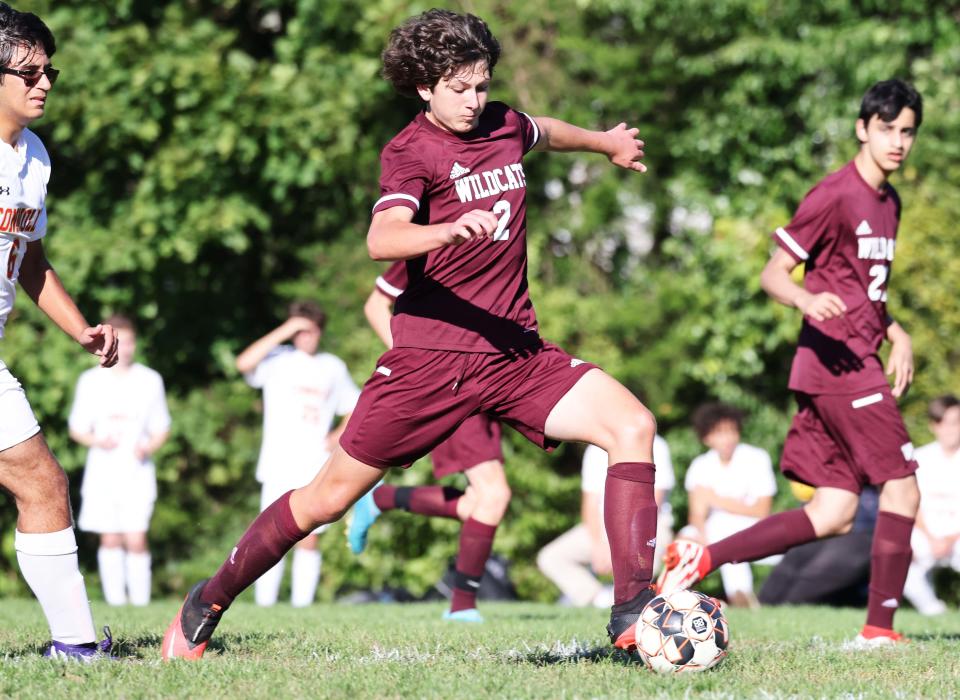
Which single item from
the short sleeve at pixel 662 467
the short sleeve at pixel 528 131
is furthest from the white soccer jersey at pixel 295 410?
the short sleeve at pixel 528 131

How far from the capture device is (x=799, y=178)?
42.2 ft

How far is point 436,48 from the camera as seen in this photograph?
4.72 metres

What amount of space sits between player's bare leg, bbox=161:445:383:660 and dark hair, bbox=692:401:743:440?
6.75m

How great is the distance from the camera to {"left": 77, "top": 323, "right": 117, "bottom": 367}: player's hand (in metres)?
5.00

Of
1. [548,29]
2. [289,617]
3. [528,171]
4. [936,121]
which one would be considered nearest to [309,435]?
[289,617]

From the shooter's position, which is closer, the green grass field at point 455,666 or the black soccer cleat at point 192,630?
the green grass field at point 455,666

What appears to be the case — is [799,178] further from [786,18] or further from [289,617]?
[289,617]

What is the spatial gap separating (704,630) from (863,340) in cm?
216

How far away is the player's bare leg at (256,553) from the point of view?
4.89 m

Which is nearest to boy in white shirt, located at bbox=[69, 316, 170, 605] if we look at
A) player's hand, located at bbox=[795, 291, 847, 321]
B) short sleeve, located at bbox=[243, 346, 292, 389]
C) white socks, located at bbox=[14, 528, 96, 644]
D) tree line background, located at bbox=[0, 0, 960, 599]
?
short sleeve, located at bbox=[243, 346, 292, 389]

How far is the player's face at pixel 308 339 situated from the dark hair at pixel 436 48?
18.4ft

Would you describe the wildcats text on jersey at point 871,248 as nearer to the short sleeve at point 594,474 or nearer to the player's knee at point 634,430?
the player's knee at point 634,430

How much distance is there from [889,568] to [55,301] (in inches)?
150

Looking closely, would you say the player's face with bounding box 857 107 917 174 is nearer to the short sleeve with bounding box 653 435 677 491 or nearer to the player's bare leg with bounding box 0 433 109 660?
the player's bare leg with bounding box 0 433 109 660
